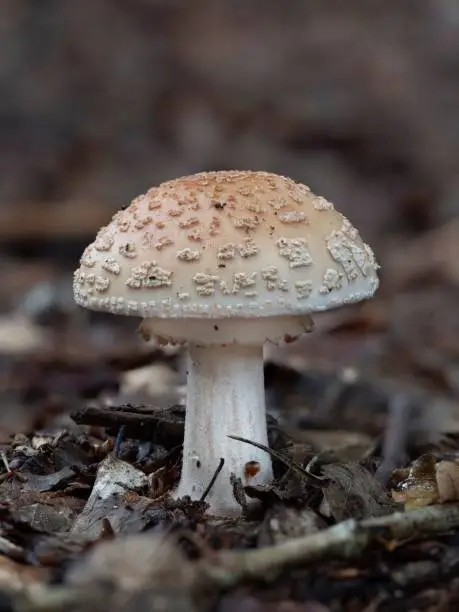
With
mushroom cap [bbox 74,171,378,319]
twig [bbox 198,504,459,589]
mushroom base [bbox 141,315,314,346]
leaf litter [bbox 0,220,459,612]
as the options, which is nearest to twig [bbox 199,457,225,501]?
leaf litter [bbox 0,220,459,612]

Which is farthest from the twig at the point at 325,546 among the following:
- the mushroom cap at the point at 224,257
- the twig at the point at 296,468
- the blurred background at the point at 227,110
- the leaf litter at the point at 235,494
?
the blurred background at the point at 227,110

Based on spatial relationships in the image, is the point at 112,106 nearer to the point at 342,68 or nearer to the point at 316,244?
the point at 342,68

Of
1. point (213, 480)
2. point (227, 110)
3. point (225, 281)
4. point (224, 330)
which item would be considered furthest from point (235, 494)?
point (227, 110)

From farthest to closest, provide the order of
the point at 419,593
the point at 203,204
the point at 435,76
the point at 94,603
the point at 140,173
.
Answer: the point at 435,76 → the point at 140,173 → the point at 203,204 → the point at 419,593 → the point at 94,603

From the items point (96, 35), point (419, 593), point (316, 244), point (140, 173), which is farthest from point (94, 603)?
point (96, 35)

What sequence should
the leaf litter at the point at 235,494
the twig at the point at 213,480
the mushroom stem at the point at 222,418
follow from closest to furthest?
1. the leaf litter at the point at 235,494
2. the twig at the point at 213,480
3. the mushroom stem at the point at 222,418

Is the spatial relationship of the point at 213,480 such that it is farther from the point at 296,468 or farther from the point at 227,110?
the point at 227,110

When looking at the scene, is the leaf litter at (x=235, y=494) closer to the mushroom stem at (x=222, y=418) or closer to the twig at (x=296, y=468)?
the twig at (x=296, y=468)
